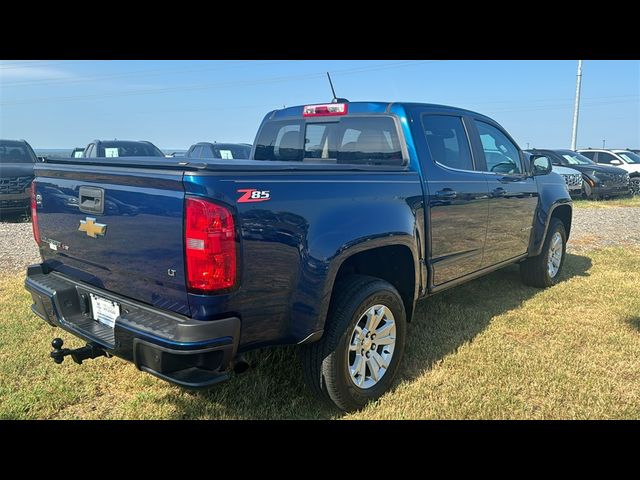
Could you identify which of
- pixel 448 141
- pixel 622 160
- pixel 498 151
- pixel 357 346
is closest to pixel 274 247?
pixel 357 346

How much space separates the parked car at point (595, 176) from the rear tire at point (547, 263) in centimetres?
1034

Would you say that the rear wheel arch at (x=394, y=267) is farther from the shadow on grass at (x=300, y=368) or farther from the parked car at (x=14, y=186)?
the parked car at (x=14, y=186)

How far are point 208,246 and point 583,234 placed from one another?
9.27 metres

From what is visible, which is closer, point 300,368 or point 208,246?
point 208,246

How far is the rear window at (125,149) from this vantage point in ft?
35.9

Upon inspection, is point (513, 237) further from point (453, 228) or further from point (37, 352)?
point (37, 352)

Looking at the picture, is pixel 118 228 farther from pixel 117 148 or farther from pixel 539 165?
pixel 117 148

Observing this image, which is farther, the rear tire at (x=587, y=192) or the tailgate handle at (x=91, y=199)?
the rear tire at (x=587, y=192)

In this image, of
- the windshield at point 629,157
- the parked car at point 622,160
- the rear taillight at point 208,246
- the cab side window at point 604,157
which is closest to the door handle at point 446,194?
the rear taillight at point 208,246

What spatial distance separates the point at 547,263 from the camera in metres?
5.71

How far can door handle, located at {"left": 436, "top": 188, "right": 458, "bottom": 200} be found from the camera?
3680 mm

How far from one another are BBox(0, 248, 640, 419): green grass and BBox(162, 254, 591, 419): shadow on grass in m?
0.01

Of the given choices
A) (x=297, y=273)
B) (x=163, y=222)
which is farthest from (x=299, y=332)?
(x=163, y=222)
